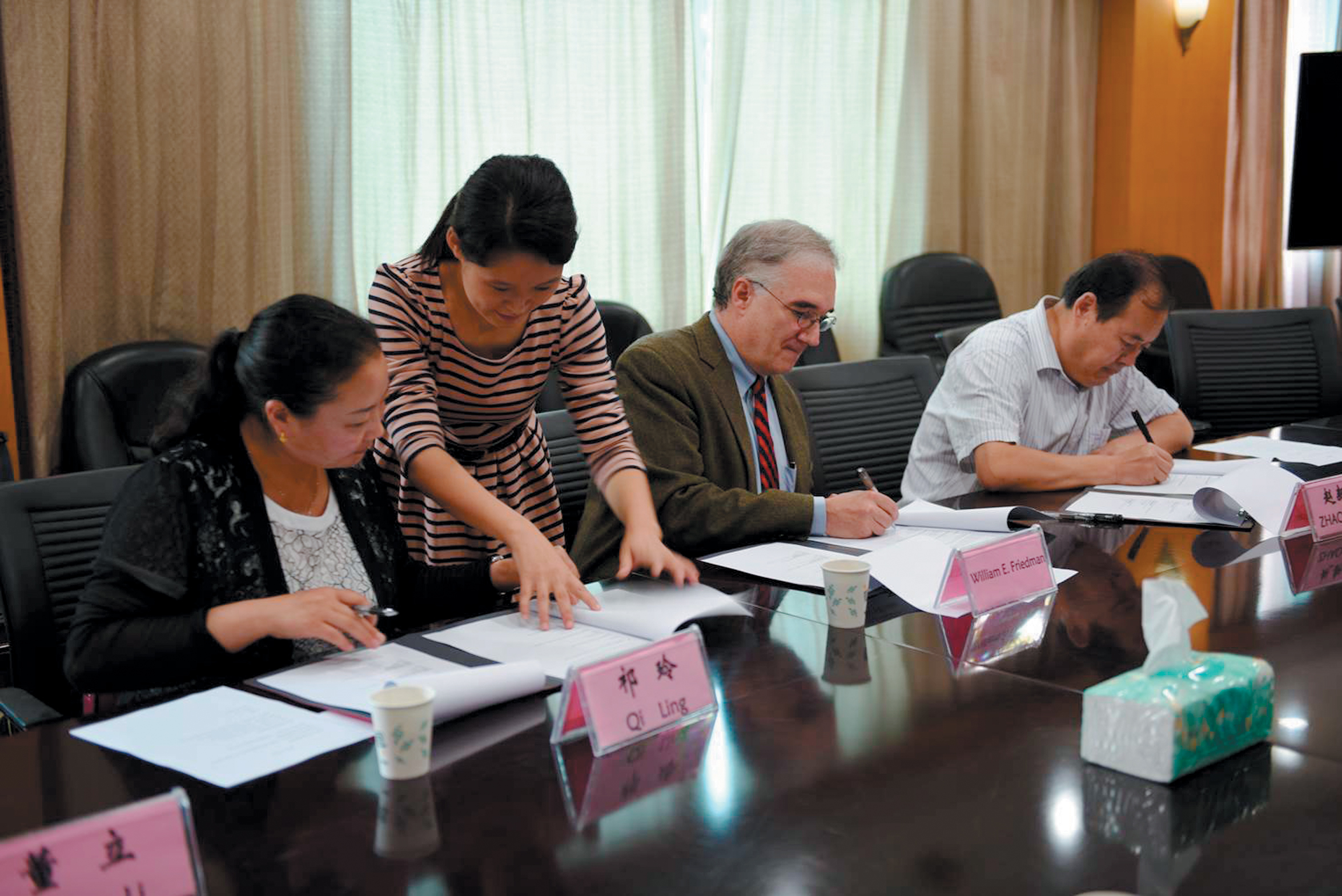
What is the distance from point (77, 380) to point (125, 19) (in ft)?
3.14

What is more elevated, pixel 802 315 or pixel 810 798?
pixel 802 315

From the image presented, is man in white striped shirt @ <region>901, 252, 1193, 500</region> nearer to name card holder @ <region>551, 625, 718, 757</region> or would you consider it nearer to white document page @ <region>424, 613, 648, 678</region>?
white document page @ <region>424, 613, 648, 678</region>

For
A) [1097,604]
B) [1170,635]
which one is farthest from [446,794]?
[1097,604]

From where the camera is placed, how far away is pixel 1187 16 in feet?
18.5

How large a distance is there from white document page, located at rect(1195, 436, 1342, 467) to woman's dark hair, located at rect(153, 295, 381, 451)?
2.08m

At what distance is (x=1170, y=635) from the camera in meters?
1.15

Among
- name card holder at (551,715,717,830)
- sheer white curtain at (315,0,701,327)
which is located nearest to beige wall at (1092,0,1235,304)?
sheer white curtain at (315,0,701,327)

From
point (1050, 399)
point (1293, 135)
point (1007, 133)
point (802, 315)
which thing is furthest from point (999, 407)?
point (1293, 135)

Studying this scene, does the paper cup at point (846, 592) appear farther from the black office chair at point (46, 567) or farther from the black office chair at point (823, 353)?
the black office chair at point (823, 353)

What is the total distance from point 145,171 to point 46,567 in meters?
1.85

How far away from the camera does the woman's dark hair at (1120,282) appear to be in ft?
8.64

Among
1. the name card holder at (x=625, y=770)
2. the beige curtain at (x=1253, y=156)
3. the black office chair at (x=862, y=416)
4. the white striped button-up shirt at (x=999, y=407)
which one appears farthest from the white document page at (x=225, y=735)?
the beige curtain at (x=1253, y=156)

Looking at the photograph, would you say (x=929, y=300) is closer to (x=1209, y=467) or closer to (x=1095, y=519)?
(x=1209, y=467)

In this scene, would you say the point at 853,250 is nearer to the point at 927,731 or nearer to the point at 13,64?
the point at 13,64
